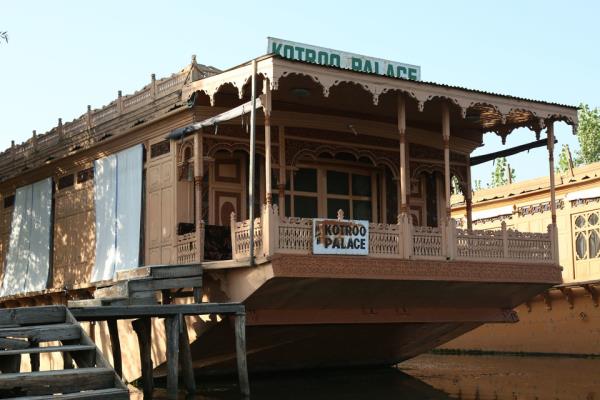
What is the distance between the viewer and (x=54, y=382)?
1035 cm

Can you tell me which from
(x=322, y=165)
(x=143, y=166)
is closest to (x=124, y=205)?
(x=143, y=166)

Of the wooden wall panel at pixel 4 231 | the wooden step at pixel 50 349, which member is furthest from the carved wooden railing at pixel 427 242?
the wooden wall panel at pixel 4 231

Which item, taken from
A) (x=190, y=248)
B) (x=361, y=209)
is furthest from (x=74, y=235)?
(x=361, y=209)

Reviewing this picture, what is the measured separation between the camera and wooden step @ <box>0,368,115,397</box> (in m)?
10.2

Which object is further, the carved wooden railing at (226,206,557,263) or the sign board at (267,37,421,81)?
the sign board at (267,37,421,81)

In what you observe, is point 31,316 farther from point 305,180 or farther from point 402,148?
point 305,180

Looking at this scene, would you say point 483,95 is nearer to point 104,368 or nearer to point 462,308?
point 462,308

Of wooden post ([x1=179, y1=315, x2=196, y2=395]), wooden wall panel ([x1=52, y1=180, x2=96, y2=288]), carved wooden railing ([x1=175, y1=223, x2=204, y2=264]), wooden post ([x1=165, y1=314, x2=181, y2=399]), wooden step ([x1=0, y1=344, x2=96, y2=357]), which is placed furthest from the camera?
wooden wall panel ([x1=52, y1=180, x2=96, y2=288])

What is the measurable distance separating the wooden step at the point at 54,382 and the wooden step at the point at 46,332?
1.21m

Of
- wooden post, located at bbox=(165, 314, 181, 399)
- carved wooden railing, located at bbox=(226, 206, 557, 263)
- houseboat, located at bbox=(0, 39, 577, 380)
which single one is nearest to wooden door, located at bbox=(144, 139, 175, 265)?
houseboat, located at bbox=(0, 39, 577, 380)

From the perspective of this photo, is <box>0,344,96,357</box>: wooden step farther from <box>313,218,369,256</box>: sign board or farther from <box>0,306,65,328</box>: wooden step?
<box>313,218,369,256</box>: sign board

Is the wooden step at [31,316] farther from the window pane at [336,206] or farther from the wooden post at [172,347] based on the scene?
the window pane at [336,206]

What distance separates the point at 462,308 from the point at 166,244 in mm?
6843

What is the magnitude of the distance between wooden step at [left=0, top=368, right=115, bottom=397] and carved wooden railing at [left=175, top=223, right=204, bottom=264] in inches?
293
